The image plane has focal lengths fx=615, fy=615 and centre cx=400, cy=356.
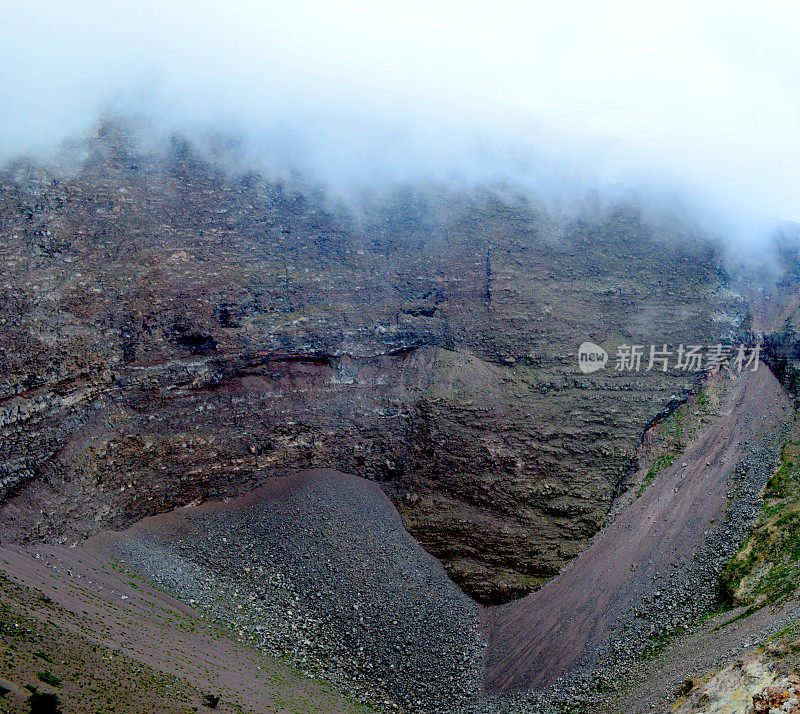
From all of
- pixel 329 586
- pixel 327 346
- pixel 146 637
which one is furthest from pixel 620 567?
pixel 146 637

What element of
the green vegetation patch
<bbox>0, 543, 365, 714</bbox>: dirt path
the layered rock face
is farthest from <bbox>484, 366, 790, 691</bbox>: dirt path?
<bbox>0, 543, 365, 714</bbox>: dirt path

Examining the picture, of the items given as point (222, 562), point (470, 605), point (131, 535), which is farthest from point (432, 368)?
point (131, 535)

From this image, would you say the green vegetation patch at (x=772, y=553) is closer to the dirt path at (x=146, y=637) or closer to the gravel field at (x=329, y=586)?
the gravel field at (x=329, y=586)

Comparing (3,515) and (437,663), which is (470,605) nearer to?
(437,663)

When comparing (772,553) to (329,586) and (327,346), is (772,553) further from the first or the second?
(327,346)

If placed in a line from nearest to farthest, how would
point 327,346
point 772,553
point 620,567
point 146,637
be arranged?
1. point 146,637
2. point 772,553
3. point 620,567
4. point 327,346

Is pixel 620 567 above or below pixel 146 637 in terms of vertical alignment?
below
